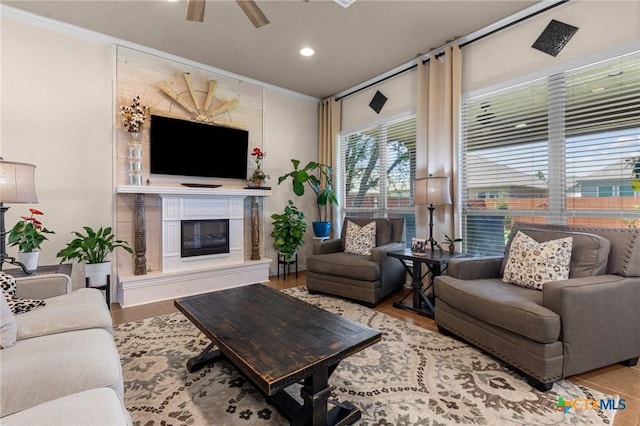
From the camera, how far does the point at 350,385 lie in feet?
6.04

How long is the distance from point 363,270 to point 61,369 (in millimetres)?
2524

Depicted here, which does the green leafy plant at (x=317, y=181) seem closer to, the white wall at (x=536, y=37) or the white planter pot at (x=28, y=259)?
the white wall at (x=536, y=37)

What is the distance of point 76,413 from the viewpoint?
2.97ft

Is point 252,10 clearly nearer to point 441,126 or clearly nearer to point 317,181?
point 441,126

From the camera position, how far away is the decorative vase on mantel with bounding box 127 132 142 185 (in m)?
3.51

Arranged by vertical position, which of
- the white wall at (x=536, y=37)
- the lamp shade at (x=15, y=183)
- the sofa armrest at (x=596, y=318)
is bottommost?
the sofa armrest at (x=596, y=318)

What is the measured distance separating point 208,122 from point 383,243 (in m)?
2.85

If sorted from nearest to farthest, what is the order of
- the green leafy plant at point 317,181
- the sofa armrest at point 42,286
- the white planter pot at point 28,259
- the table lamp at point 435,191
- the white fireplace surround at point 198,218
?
the sofa armrest at point 42,286, the white planter pot at point 28,259, the table lamp at point 435,191, the white fireplace surround at point 198,218, the green leafy plant at point 317,181

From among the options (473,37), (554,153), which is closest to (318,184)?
(473,37)

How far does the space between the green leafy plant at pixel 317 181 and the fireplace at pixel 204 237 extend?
1.19 meters

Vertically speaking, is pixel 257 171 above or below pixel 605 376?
above

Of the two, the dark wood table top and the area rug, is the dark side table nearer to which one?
the area rug

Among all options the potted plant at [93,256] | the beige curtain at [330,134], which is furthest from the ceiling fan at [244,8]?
the beige curtain at [330,134]

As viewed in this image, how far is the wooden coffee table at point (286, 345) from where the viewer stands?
1.29 m
